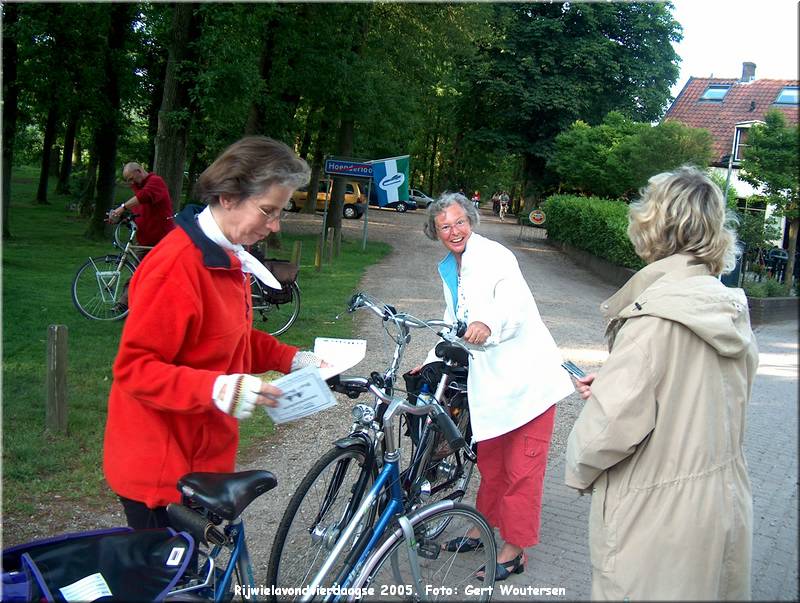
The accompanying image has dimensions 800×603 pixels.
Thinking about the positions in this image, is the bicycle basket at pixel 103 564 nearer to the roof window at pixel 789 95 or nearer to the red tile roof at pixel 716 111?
the roof window at pixel 789 95

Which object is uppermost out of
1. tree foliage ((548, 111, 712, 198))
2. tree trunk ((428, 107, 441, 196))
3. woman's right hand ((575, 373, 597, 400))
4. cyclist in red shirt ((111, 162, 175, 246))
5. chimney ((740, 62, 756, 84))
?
tree trunk ((428, 107, 441, 196))

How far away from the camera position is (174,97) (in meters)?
13.4

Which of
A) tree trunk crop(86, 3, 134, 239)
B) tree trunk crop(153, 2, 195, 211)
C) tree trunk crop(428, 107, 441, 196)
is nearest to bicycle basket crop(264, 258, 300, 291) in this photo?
tree trunk crop(153, 2, 195, 211)

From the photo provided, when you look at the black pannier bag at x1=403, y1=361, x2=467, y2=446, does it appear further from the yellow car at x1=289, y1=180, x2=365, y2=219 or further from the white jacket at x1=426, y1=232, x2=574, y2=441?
the yellow car at x1=289, y1=180, x2=365, y2=219

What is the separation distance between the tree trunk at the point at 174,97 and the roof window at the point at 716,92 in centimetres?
1820

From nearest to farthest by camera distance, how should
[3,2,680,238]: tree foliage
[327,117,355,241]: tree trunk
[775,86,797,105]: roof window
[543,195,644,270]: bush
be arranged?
1. [775,86,797,105]: roof window
2. [3,2,680,238]: tree foliage
3. [543,195,644,270]: bush
4. [327,117,355,241]: tree trunk

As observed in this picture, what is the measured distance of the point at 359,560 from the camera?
3.18m

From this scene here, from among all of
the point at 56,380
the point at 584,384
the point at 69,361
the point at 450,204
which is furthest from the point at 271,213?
the point at 69,361

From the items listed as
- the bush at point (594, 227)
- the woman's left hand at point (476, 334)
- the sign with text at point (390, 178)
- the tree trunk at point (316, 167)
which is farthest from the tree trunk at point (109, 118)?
the woman's left hand at point (476, 334)

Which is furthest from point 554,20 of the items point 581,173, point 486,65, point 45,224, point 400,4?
point 45,224

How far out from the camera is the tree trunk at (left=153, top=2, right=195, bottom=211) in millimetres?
13234

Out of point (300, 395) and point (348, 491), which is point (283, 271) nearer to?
point (348, 491)

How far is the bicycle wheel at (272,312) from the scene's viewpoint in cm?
1059

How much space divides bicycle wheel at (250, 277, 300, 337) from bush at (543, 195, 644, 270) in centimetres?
940
